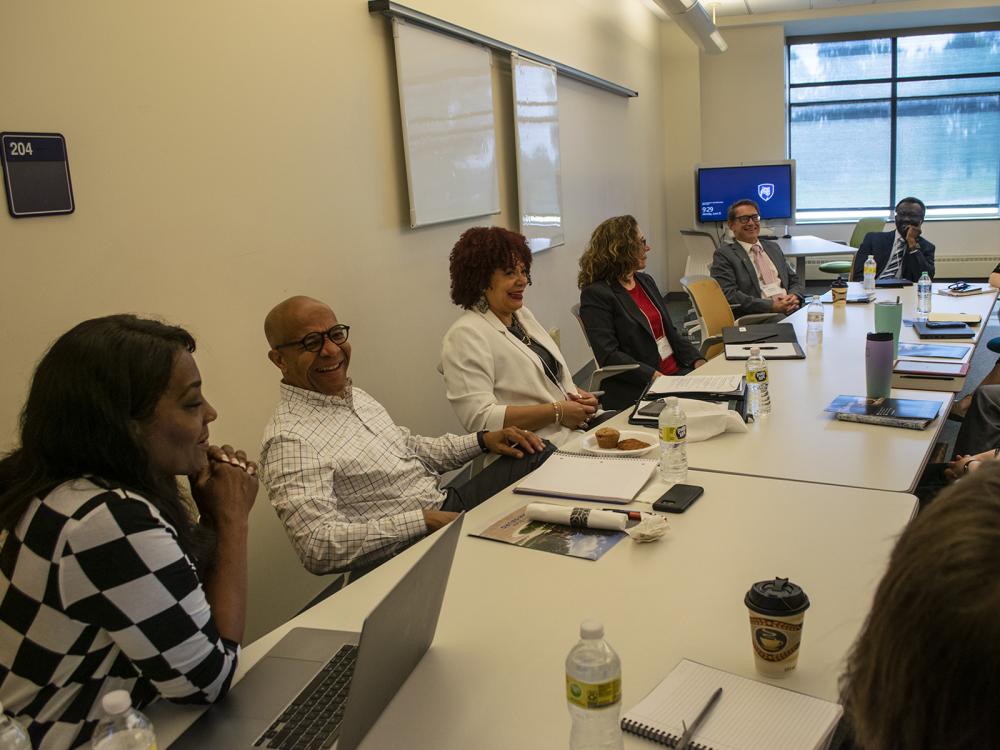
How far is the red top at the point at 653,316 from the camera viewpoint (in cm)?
398

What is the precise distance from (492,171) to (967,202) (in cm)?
765

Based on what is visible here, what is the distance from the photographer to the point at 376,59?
3.49 m

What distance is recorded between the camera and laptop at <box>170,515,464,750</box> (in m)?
1.15

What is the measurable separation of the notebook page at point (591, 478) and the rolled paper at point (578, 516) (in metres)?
0.11

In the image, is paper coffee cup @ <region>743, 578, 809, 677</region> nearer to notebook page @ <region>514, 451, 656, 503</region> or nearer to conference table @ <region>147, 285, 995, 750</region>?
conference table @ <region>147, 285, 995, 750</region>

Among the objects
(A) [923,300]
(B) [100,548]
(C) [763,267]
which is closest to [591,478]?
(B) [100,548]

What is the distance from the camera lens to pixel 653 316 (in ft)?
13.2

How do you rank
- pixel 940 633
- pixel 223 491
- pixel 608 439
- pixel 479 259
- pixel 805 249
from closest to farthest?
1. pixel 940 633
2. pixel 223 491
3. pixel 608 439
4. pixel 479 259
5. pixel 805 249

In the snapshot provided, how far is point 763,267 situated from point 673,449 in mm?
3778

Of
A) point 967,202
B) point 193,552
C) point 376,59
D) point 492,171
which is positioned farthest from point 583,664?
point 967,202

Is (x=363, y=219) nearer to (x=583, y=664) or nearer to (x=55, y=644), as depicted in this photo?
(x=55, y=644)

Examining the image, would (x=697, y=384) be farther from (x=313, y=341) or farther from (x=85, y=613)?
(x=85, y=613)

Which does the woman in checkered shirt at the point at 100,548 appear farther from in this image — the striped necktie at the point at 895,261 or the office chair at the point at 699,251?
the office chair at the point at 699,251

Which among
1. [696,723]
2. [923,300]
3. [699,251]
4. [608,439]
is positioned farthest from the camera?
[699,251]
